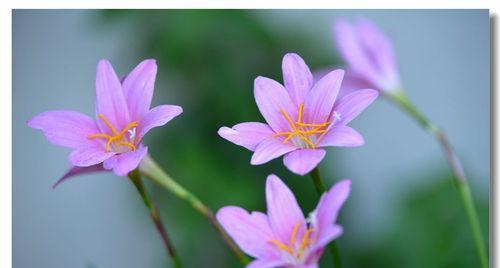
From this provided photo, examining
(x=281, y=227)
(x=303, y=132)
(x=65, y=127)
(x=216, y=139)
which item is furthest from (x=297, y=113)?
(x=216, y=139)

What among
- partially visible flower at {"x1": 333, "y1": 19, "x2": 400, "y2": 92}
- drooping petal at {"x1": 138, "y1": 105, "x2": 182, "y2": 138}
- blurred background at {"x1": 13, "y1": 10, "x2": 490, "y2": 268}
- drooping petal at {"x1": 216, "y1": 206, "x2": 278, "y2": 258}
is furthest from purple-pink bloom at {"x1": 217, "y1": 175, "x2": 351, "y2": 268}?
blurred background at {"x1": 13, "y1": 10, "x2": 490, "y2": 268}

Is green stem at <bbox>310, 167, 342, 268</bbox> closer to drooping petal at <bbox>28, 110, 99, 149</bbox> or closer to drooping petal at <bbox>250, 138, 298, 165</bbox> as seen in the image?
drooping petal at <bbox>250, 138, 298, 165</bbox>

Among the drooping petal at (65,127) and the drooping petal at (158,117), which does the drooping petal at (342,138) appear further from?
the drooping petal at (65,127)

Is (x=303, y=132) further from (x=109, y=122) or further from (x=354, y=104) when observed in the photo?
(x=109, y=122)

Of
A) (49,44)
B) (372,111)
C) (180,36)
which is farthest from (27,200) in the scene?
(372,111)

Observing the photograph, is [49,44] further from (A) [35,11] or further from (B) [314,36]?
(B) [314,36]

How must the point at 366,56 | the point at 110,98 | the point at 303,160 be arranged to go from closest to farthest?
the point at 303,160
the point at 110,98
the point at 366,56

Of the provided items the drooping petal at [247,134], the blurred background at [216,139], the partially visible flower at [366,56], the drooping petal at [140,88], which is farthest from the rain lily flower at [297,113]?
the blurred background at [216,139]
